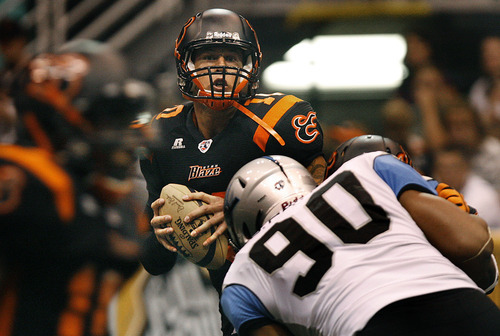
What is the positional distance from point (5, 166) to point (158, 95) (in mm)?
1710

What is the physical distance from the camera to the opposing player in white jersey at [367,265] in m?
1.91

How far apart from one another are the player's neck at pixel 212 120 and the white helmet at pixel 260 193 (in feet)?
1.41

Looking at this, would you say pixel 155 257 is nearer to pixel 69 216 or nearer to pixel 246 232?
pixel 246 232

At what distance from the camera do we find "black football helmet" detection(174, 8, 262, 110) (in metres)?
2.74

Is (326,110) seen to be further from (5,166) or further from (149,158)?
(5,166)

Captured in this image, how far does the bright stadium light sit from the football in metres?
3.36

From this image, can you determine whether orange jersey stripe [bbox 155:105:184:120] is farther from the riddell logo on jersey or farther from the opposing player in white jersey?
the opposing player in white jersey

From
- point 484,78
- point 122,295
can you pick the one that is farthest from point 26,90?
point 484,78

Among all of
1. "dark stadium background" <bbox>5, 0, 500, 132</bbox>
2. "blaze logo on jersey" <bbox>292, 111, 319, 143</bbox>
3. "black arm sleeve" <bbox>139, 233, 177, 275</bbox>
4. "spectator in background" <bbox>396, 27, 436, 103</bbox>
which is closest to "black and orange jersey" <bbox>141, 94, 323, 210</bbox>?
"blaze logo on jersey" <bbox>292, 111, 319, 143</bbox>

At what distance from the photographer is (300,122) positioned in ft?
9.02

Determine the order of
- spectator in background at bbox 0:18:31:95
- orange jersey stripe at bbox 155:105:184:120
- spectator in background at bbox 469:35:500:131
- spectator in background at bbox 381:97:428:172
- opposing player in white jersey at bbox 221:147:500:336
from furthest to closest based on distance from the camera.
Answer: spectator in background at bbox 469:35:500:131 → spectator in background at bbox 381:97:428:172 → spectator in background at bbox 0:18:31:95 → orange jersey stripe at bbox 155:105:184:120 → opposing player in white jersey at bbox 221:147:500:336

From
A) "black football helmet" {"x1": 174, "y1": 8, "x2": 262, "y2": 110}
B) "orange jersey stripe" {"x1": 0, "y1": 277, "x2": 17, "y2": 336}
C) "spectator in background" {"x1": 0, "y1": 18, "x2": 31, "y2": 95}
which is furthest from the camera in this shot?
"spectator in background" {"x1": 0, "y1": 18, "x2": 31, "y2": 95}

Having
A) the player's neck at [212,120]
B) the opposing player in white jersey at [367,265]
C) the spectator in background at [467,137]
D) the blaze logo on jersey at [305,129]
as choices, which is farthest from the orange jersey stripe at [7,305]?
the spectator in background at [467,137]

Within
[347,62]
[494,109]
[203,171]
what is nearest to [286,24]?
[347,62]
